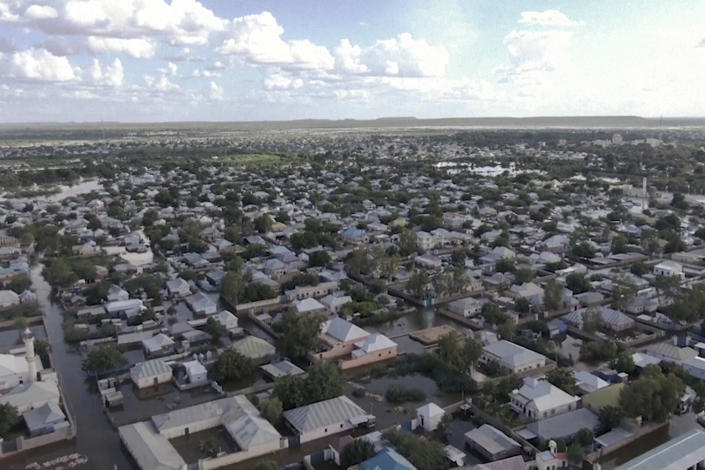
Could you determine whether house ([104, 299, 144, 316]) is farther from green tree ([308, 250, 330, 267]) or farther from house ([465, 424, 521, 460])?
house ([465, 424, 521, 460])

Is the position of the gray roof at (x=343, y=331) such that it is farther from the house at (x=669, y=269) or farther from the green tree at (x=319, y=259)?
the house at (x=669, y=269)

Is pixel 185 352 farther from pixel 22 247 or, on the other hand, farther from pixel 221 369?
pixel 22 247

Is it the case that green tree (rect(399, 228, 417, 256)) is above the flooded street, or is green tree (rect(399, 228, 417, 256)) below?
above

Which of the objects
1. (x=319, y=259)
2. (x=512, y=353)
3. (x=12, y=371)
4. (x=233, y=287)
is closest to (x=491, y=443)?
(x=512, y=353)

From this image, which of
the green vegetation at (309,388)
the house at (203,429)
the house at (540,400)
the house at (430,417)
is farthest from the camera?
the green vegetation at (309,388)

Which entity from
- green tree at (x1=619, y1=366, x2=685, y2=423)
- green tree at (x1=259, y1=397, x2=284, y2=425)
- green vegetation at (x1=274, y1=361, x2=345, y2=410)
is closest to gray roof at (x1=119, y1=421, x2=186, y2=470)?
green tree at (x1=259, y1=397, x2=284, y2=425)

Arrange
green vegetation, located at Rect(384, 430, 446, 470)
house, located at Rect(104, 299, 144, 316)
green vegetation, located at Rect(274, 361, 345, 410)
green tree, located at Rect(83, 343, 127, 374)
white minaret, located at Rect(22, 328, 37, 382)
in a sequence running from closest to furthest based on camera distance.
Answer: green vegetation, located at Rect(384, 430, 446, 470) → green vegetation, located at Rect(274, 361, 345, 410) → white minaret, located at Rect(22, 328, 37, 382) → green tree, located at Rect(83, 343, 127, 374) → house, located at Rect(104, 299, 144, 316)

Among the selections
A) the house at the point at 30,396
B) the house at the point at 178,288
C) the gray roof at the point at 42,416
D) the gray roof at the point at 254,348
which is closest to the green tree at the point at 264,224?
the house at the point at 178,288
